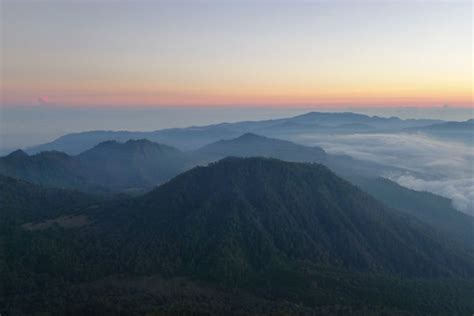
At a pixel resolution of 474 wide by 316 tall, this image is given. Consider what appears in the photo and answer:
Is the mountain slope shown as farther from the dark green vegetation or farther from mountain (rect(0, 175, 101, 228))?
mountain (rect(0, 175, 101, 228))

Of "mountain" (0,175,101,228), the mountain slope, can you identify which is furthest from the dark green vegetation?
"mountain" (0,175,101,228)

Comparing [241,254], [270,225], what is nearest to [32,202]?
[241,254]

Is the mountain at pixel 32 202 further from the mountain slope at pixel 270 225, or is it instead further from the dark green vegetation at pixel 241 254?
the mountain slope at pixel 270 225

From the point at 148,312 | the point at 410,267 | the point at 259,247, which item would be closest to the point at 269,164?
the point at 259,247

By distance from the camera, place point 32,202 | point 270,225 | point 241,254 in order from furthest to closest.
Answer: point 32,202 < point 270,225 < point 241,254

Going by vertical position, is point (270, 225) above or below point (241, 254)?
above

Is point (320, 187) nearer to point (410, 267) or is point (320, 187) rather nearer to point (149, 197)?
point (410, 267)

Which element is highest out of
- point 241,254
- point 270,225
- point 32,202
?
point 32,202

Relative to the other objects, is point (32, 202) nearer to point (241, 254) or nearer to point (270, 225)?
point (241, 254)
